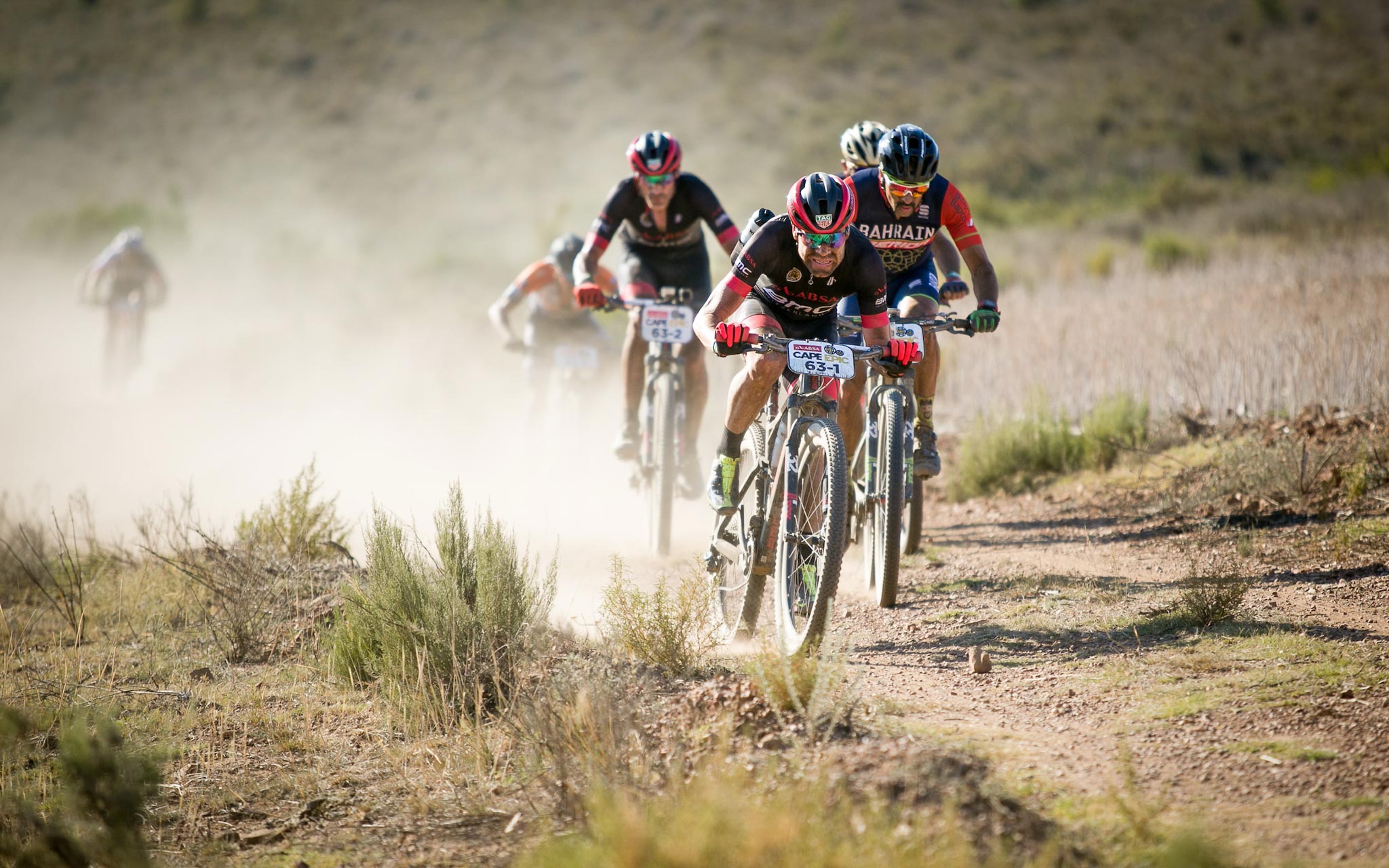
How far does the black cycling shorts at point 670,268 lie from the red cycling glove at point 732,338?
3.43 m

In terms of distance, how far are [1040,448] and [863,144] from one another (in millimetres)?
3511

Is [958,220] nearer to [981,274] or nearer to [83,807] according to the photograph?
[981,274]

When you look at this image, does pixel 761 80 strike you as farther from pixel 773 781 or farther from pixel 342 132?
pixel 773 781

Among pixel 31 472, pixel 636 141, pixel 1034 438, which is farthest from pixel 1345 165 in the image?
pixel 31 472

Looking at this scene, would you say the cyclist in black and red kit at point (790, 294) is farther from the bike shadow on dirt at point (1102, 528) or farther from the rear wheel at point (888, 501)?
the bike shadow on dirt at point (1102, 528)

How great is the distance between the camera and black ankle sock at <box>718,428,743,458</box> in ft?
18.1

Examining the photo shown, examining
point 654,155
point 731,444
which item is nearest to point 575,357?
point 654,155

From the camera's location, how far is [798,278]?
5438mm

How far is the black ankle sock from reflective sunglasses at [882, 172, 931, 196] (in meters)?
1.93

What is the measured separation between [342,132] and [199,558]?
4391 cm

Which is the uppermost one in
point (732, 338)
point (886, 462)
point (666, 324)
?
point (666, 324)

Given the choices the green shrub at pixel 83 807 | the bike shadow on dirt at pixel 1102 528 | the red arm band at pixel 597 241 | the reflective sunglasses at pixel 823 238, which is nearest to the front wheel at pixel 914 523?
the bike shadow on dirt at pixel 1102 528

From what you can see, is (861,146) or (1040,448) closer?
(861,146)

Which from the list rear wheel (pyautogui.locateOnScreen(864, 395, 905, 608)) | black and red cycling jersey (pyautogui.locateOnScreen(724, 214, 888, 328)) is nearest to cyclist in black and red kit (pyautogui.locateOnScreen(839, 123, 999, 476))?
rear wheel (pyautogui.locateOnScreen(864, 395, 905, 608))
